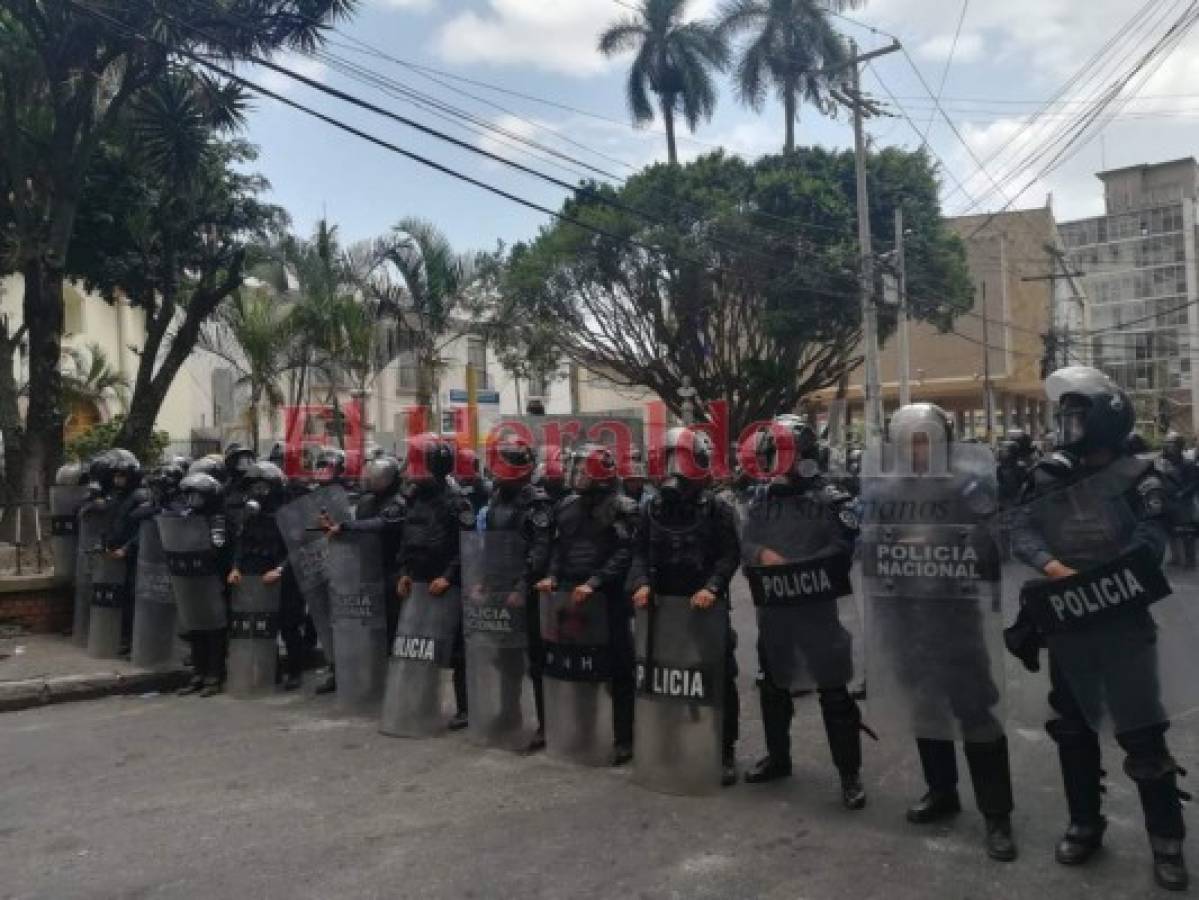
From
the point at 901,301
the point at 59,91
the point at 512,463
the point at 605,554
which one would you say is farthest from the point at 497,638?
the point at 901,301

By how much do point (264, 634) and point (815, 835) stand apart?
14.6ft

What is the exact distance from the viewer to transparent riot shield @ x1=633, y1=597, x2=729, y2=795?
184 inches

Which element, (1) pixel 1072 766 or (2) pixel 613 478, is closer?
(1) pixel 1072 766

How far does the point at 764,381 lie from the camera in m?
25.1

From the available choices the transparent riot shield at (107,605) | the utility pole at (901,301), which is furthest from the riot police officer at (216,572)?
the utility pole at (901,301)

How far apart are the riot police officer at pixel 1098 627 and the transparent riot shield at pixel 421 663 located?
10.7 feet

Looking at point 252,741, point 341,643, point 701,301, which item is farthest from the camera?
point 701,301

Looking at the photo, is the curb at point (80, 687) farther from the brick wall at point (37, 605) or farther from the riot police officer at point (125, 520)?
the brick wall at point (37, 605)

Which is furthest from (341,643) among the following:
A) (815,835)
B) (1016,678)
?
(1016,678)

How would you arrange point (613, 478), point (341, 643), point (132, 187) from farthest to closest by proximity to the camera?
1. point (132, 187)
2. point (341, 643)
3. point (613, 478)

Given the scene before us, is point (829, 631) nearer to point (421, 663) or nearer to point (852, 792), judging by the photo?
point (852, 792)

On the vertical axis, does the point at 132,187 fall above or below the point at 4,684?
above

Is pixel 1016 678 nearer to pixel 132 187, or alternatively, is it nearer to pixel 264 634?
pixel 264 634

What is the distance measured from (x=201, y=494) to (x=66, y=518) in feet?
7.61
